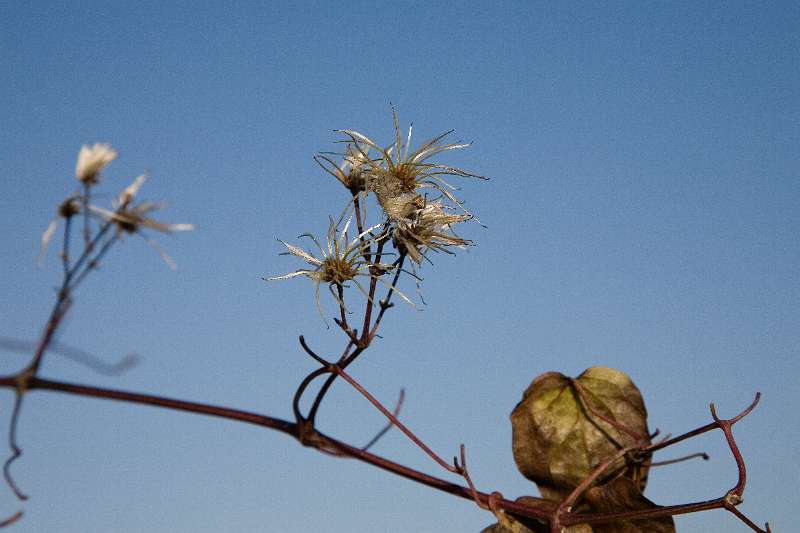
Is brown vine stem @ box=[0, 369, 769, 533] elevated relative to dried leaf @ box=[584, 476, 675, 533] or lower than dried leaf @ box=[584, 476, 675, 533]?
lower

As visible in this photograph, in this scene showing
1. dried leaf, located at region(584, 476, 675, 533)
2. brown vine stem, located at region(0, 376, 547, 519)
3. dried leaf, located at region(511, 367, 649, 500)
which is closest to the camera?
brown vine stem, located at region(0, 376, 547, 519)

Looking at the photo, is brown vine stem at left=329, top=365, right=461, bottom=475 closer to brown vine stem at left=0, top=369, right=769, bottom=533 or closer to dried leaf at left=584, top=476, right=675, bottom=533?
brown vine stem at left=0, top=369, right=769, bottom=533

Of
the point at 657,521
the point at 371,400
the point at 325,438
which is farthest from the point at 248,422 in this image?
the point at 657,521

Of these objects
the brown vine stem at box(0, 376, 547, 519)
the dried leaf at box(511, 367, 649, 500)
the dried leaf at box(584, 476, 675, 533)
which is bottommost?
the brown vine stem at box(0, 376, 547, 519)

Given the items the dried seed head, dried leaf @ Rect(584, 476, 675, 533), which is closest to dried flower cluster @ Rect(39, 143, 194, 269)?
the dried seed head

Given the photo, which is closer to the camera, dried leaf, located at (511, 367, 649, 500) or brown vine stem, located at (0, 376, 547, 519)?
brown vine stem, located at (0, 376, 547, 519)

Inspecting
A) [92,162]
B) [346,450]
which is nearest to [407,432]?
[346,450]

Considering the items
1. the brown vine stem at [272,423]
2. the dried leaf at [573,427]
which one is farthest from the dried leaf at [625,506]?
the brown vine stem at [272,423]

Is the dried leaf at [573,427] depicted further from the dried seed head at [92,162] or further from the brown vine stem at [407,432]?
the dried seed head at [92,162]
